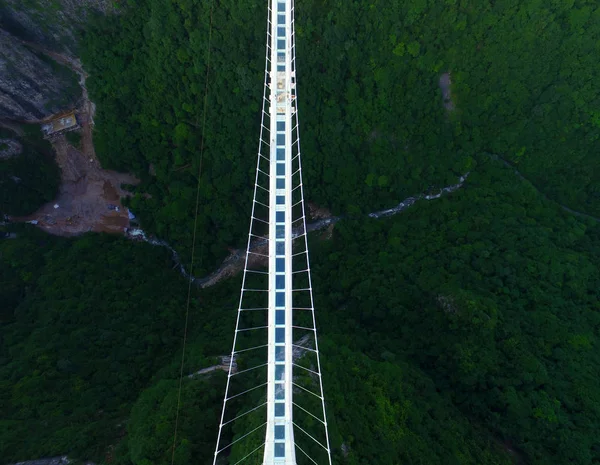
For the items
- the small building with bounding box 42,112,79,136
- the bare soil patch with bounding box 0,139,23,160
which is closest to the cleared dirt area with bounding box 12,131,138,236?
the small building with bounding box 42,112,79,136

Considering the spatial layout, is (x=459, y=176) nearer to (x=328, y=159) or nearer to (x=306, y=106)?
(x=328, y=159)

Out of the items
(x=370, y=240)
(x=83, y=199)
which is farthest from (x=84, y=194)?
(x=370, y=240)

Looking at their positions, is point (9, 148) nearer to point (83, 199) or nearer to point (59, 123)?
point (59, 123)

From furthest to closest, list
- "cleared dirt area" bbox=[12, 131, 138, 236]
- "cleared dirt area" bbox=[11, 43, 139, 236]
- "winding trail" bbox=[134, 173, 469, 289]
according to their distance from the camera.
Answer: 1. "cleared dirt area" bbox=[12, 131, 138, 236]
2. "winding trail" bbox=[134, 173, 469, 289]
3. "cleared dirt area" bbox=[11, 43, 139, 236]

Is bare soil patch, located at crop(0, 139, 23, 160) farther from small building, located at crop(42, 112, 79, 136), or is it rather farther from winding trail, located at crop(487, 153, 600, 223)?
winding trail, located at crop(487, 153, 600, 223)

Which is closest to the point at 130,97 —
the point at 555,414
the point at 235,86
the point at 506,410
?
the point at 235,86

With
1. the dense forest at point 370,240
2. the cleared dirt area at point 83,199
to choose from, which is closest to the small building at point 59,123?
the cleared dirt area at point 83,199
